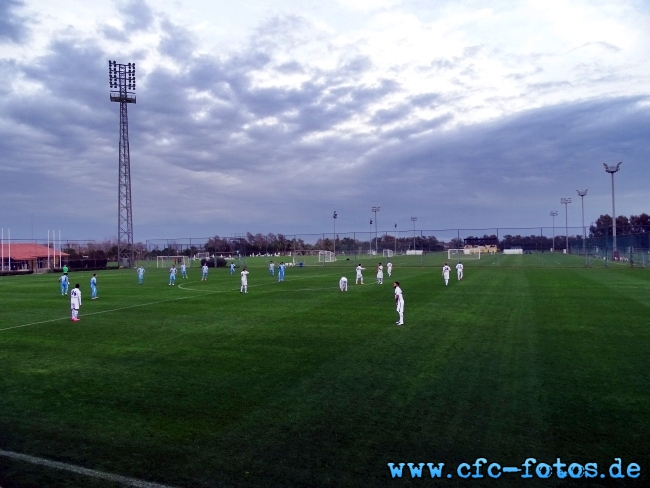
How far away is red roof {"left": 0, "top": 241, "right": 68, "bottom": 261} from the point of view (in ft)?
219

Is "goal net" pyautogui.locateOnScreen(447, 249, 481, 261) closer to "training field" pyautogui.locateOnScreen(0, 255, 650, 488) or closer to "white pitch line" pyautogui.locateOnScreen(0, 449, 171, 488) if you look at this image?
"training field" pyautogui.locateOnScreen(0, 255, 650, 488)

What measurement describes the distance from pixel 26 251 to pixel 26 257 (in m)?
3.51

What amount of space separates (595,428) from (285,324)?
445 inches

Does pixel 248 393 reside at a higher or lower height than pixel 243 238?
lower

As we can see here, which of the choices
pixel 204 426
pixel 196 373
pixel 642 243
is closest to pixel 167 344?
pixel 196 373

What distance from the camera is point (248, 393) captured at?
9.62 meters

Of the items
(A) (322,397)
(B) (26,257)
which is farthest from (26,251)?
(A) (322,397)

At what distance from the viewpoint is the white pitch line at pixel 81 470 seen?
241 inches

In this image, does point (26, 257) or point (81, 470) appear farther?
point (26, 257)

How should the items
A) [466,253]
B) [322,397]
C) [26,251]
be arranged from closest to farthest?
[322,397], [26,251], [466,253]

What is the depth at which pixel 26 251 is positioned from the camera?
70688 millimetres

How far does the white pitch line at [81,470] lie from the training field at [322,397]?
9 cm

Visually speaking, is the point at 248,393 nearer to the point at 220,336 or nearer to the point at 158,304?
the point at 220,336

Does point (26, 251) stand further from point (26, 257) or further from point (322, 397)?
point (322, 397)
